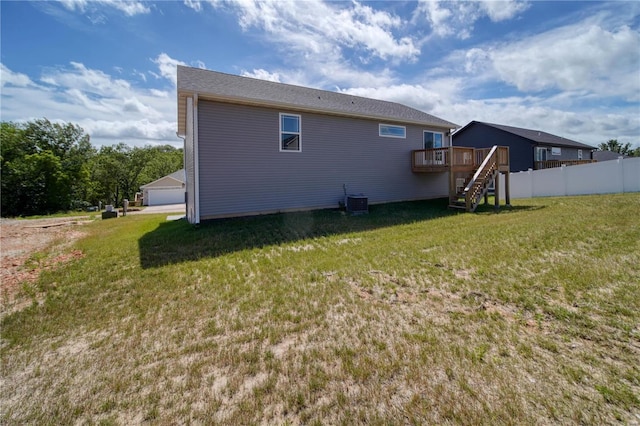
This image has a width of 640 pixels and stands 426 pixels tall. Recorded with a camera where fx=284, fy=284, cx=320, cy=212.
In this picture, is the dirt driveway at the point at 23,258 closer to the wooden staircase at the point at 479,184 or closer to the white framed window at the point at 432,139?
the wooden staircase at the point at 479,184

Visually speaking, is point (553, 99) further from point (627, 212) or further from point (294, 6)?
point (294, 6)

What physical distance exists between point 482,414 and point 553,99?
22.4 meters

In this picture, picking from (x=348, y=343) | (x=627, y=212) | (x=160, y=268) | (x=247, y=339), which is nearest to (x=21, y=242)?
(x=160, y=268)

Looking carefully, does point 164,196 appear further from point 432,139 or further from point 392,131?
point 432,139

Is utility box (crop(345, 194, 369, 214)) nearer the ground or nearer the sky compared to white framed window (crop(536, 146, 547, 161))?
nearer the ground

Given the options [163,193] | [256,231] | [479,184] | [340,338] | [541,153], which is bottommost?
[340,338]

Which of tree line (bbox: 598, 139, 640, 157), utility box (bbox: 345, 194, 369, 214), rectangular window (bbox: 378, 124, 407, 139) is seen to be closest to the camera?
utility box (bbox: 345, 194, 369, 214)

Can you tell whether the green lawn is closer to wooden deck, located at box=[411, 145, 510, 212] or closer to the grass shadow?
the grass shadow

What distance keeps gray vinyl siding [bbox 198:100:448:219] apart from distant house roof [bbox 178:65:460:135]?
356mm

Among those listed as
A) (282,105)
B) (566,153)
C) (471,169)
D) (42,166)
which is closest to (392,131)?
(471,169)

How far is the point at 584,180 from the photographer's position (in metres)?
13.4

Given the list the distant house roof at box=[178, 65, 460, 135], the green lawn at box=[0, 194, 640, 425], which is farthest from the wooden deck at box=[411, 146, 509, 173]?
the green lawn at box=[0, 194, 640, 425]

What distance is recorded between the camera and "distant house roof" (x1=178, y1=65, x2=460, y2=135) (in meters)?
8.50

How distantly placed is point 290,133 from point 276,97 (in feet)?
4.16
